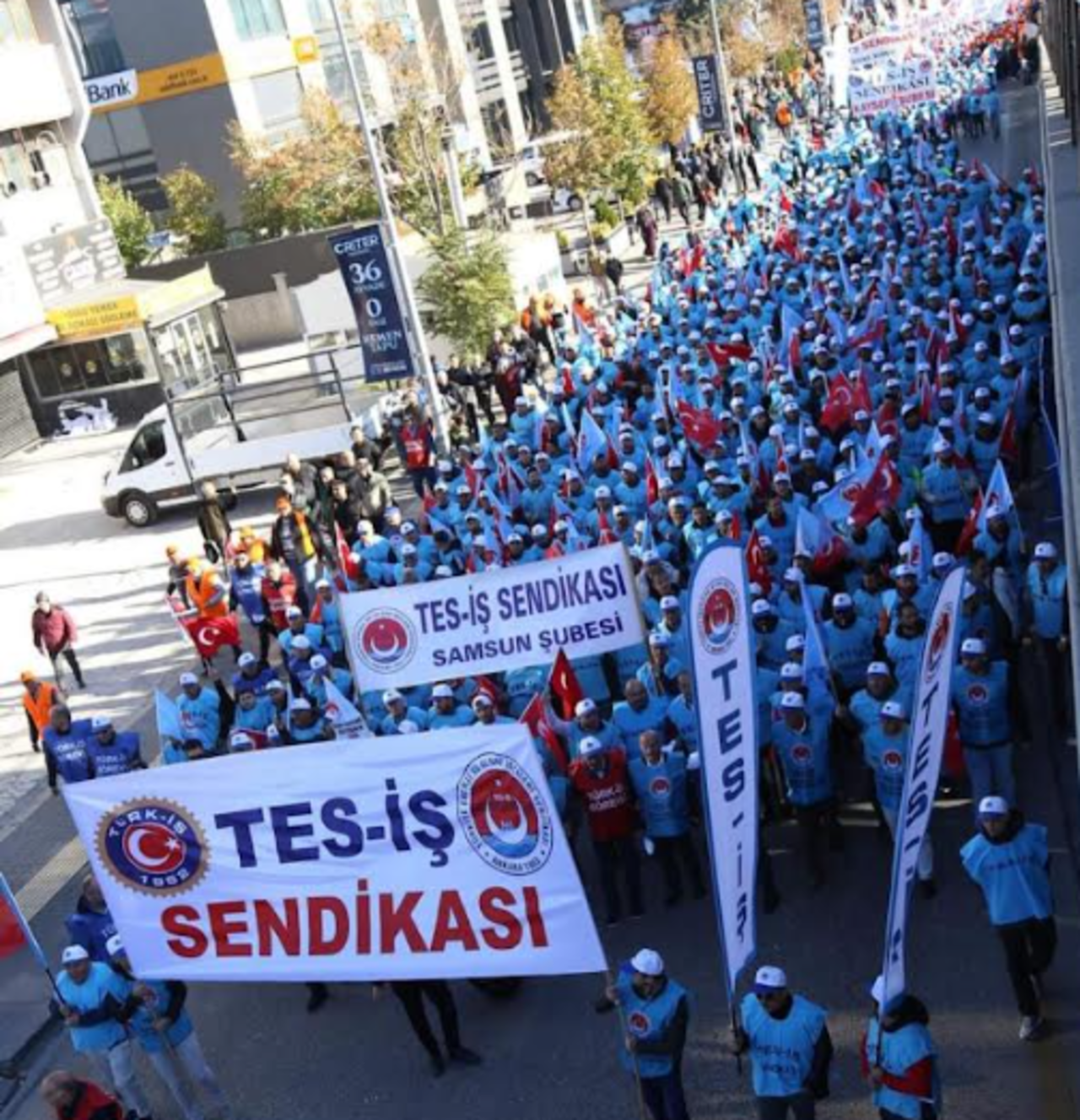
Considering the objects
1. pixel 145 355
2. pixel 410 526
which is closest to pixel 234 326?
pixel 145 355

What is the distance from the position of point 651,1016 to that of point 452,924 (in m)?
1.06

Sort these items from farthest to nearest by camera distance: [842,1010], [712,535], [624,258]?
1. [624,258]
2. [712,535]
3. [842,1010]

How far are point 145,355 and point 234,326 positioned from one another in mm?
10662

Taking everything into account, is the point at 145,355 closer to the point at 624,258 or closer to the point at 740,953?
the point at 624,258

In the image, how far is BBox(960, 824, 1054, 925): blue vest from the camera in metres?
7.96

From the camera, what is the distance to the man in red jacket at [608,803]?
9805 millimetres

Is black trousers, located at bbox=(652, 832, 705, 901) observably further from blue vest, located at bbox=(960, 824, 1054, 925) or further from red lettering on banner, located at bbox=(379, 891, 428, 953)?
red lettering on banner, located at bbox=(379, 891, 428, 953)

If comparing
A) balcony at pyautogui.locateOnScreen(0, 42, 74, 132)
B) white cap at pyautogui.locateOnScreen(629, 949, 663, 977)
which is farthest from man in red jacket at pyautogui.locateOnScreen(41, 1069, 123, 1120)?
balcony at pyautogui.locateOnScreen(0, 42, 74, 132)

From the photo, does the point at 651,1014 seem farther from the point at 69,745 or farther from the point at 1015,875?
the point at 69,745

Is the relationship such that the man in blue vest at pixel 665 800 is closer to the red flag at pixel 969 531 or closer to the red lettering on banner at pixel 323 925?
the red lettering on banner at pixel 323 925

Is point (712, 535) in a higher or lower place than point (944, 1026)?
higher

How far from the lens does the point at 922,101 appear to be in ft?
118

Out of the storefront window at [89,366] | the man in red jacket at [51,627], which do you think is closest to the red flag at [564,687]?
the man in red jacket at [51,627]

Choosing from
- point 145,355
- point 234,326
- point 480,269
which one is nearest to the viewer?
point 480,269
